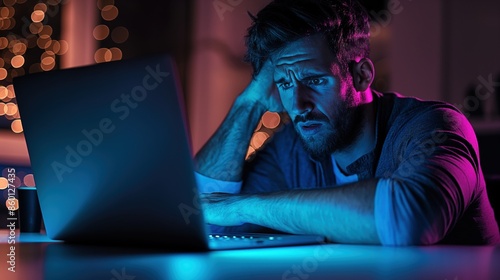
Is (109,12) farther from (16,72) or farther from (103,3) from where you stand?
(16,72)

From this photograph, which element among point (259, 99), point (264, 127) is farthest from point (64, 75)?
point (264, 127)

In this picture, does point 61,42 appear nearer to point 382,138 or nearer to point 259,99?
point 259,99

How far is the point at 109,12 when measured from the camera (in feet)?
12.3

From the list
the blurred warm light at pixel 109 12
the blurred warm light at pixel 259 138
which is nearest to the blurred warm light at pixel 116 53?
the blurred warm light at pixel 109 12

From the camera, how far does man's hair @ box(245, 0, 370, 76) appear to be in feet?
5.17

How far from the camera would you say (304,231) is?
1.14 m

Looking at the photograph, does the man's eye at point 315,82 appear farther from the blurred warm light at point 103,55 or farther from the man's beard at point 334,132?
the blurred warm light at point 103,55

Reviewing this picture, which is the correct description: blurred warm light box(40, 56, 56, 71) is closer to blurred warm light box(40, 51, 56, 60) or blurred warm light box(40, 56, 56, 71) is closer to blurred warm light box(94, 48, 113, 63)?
blurred warm light box(40, 51, 56, 60)

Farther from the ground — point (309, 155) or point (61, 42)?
point (61, 42)

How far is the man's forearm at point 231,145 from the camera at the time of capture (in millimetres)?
1813

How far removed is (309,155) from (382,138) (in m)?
0.21

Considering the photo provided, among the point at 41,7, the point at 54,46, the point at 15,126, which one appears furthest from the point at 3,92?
the point at 41,7

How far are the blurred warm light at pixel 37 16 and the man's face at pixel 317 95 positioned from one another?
7.35 feet

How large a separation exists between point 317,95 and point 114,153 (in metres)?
0.81
